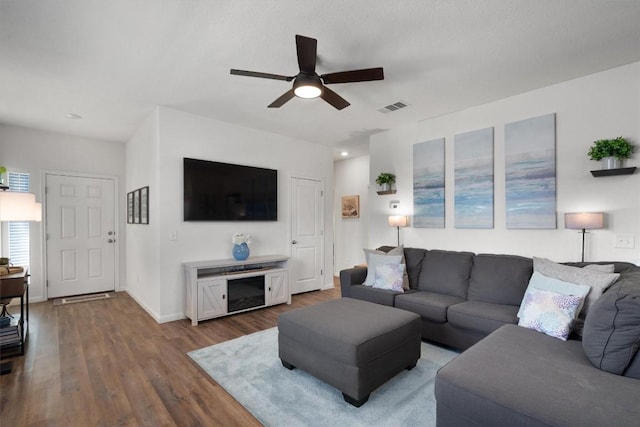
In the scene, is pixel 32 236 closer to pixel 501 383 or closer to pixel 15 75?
pixel 15 75

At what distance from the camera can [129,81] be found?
123 inches

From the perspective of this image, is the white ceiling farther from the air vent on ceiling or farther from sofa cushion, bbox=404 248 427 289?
sofa cushion, bbox=404 248 427 289

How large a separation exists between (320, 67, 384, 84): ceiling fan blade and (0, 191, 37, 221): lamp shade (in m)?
2.99

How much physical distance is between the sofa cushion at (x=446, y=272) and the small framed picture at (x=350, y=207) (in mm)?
2878

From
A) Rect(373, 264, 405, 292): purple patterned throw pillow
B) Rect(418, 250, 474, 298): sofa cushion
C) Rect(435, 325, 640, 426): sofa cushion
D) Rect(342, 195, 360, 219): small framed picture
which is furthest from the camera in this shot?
Rect(342, 195, 360, 219): small framed picture

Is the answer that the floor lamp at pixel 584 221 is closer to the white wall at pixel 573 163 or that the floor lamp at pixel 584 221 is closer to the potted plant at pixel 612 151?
the white wall at pixel 573 163

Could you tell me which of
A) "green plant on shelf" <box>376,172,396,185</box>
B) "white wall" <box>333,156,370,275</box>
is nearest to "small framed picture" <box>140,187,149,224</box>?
"green plant on shelf" <box>376,172,396,185</box>

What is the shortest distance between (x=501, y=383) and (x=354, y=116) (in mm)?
3401

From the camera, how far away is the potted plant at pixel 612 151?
2.74m

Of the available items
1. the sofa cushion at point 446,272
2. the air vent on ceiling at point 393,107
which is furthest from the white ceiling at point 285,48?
the sofa cushion at point 446,272

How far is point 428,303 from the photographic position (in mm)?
3121

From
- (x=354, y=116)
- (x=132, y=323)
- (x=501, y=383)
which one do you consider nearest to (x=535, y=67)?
(x=354, y=116)

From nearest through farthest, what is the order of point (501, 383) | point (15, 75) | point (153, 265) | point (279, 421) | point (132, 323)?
point (501, 383)
point (279, 421)
point (15, 75)
point (132, 323)
point (153, 265)

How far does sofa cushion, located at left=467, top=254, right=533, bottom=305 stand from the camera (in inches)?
118
